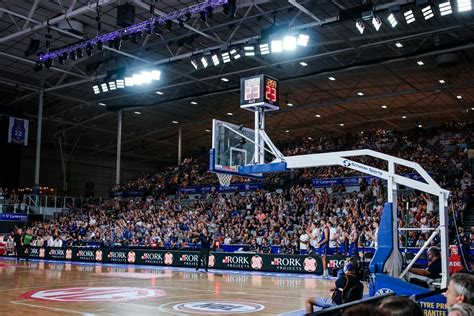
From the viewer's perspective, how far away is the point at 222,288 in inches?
598

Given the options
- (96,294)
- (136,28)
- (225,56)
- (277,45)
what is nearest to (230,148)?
(96,294)

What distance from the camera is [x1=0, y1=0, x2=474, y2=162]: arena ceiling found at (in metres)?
23.5

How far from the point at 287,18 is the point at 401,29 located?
5387 millimetres

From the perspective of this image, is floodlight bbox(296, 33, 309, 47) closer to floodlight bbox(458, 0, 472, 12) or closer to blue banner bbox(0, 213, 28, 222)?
floodlight bbox(458, 0, 472, 12)

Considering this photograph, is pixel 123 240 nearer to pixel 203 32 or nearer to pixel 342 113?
pixel 203 32

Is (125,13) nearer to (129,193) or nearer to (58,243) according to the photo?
(58,243)

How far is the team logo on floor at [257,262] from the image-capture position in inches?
883

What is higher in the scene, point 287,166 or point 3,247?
point 287,166

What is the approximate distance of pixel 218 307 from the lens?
11.3m

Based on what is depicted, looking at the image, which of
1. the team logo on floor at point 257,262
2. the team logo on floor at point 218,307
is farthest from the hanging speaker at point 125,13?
the team logo on floor at point 218,307

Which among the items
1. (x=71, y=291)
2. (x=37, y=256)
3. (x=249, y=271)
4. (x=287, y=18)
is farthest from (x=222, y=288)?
(x=37, y=256)

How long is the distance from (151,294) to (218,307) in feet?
9.16

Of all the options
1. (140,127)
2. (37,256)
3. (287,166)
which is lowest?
(37,256)

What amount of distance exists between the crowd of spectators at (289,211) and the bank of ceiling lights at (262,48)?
7.48 metres
